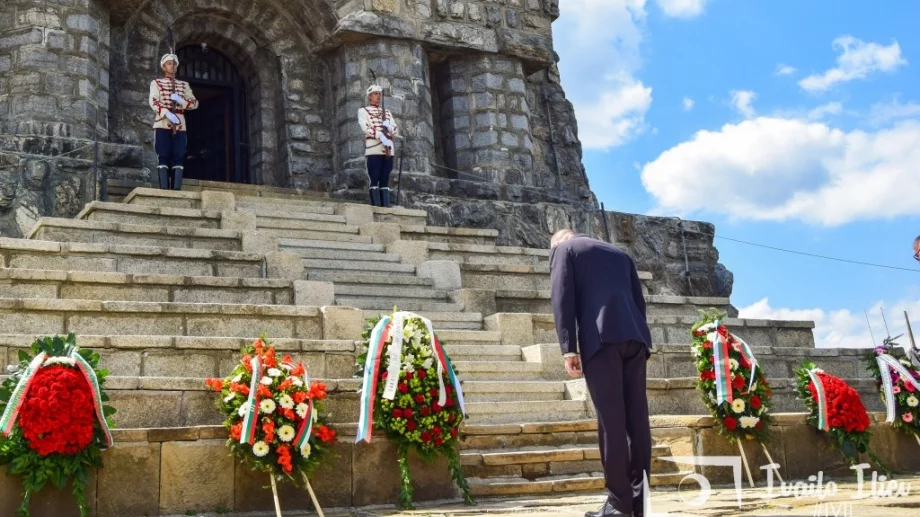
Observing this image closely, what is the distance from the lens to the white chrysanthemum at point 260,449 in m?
6.35

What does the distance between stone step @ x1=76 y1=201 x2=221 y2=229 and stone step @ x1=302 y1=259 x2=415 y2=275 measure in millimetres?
1379

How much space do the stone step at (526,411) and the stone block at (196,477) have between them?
2509 millimetres

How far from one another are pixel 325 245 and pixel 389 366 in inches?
212

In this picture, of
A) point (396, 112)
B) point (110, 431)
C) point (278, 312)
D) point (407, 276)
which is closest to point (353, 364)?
point (278, 312)

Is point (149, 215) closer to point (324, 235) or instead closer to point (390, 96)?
point (324, 235)

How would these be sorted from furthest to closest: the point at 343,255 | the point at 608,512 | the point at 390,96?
the point at 390,96, the point at 343,255, the point at 608,512

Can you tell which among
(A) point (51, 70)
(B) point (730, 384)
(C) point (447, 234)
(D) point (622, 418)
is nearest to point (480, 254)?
Answer: (C) point (447, 234)

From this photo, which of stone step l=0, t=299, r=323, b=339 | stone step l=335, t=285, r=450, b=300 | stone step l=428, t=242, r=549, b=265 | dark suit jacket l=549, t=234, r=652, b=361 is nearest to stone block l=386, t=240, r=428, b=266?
stone step l=428, t=242, r=549, b=265

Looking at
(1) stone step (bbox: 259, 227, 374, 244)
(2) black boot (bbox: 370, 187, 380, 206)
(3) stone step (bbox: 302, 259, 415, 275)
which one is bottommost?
(3) stone step (bbox: 302, 259, 415, 275)

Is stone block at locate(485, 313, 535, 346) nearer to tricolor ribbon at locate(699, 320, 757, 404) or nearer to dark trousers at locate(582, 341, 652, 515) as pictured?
tricolor ribbon at locate(699, 320, 757, 404)

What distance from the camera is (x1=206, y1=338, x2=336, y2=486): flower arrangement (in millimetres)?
6387

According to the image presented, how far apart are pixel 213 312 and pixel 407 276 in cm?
340

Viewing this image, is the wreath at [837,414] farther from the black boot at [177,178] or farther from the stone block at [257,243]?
the black boot at [177,178]

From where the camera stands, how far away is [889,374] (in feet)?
31.1
